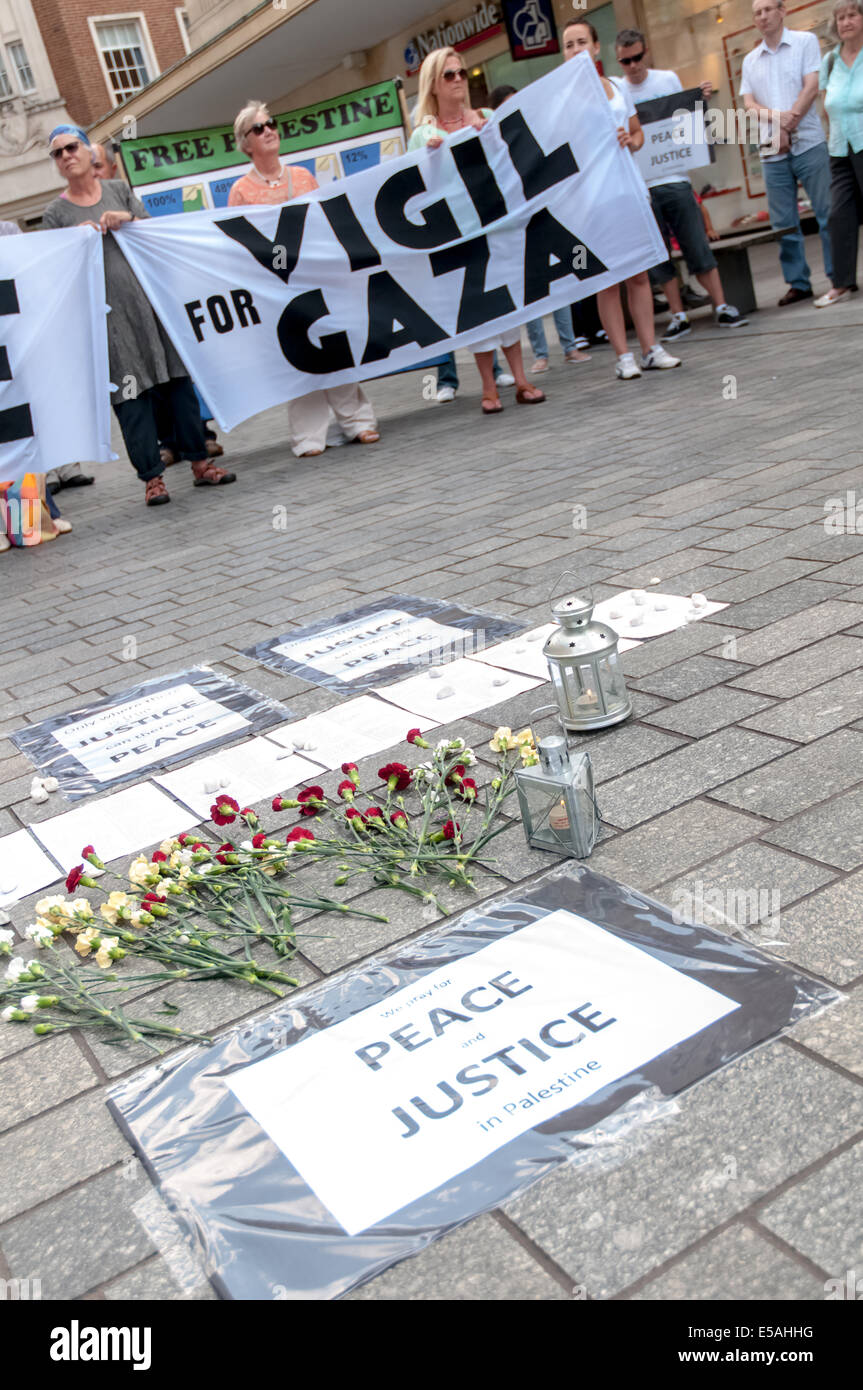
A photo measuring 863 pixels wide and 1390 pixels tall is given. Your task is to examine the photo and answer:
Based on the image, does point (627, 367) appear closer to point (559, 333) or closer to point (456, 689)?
point (559, 333)

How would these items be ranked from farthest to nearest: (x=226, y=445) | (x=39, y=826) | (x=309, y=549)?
1. (x=226, y=445)
2. (x=309, y=549)
3. (x=39, y=826)

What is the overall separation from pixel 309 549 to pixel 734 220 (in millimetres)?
11315

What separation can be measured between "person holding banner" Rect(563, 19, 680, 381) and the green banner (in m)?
3.12

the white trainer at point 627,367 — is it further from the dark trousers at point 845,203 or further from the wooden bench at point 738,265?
the dark trousers at point 845,203

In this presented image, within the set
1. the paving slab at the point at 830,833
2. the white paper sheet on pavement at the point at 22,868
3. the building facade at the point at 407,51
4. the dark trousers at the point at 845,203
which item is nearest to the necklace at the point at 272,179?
the building facade at the point at 407,51

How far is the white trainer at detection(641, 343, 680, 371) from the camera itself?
8.20 metres

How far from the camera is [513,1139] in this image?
5.80ft

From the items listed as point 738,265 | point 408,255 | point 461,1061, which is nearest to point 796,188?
point 738,265

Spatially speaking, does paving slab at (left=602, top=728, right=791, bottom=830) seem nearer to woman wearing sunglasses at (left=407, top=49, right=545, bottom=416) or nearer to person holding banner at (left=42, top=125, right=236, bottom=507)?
person holding banner at (left=42, top=125, right=236, bottom=507)

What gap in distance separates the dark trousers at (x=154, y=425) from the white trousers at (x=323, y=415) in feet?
2.66

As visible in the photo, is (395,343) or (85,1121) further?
(395,343)
